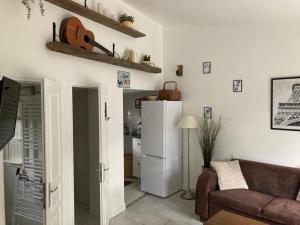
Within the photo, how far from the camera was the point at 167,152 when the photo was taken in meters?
4.16

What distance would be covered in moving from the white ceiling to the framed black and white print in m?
0.80

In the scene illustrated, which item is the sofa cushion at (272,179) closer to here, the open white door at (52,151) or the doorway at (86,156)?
the doorway at (86,156)

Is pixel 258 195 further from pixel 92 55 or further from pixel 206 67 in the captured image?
pixel 92 55

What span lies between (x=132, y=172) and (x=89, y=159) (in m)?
1.83

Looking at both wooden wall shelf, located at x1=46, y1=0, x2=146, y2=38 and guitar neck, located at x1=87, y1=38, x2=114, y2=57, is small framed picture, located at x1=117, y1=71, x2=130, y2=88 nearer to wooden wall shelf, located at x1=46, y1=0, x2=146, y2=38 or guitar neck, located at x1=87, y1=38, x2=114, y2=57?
guitar neck, located at x1=87, y1=38, x2=114, y2=57

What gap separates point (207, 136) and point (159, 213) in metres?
1.43

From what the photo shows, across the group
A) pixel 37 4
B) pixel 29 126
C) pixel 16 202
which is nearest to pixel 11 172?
pixel 16 202

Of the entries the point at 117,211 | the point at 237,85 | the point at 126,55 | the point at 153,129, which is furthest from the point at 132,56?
the point at 117,211

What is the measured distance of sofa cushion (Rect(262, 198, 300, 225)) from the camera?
2684 millimetres

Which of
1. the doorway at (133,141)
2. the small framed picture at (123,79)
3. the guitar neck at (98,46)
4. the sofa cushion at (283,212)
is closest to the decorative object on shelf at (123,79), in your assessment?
the small framed picture at (123,79)

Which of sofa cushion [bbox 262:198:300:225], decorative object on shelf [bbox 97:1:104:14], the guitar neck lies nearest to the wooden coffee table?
sofa cushion [bbox 262:198:300:225]

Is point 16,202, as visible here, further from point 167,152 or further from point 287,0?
point 287,0

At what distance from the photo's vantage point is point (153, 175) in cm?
428

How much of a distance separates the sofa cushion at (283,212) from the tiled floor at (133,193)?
206 cm
